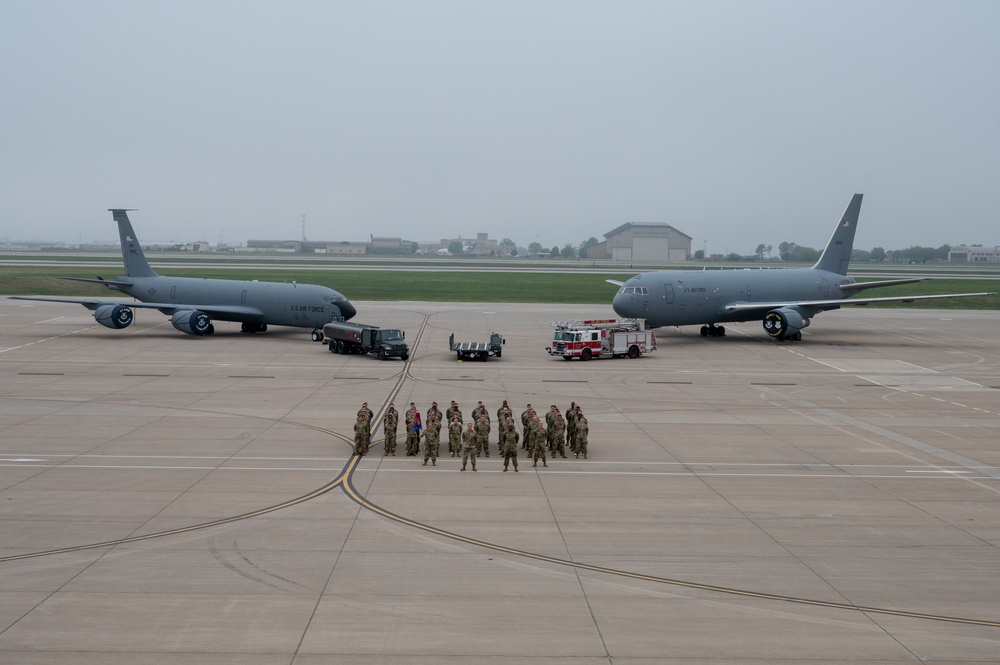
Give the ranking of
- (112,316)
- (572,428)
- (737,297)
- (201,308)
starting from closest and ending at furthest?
(572,428)
(112,316)
(201,308)
(737,297)

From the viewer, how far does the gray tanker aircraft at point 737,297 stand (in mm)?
56250

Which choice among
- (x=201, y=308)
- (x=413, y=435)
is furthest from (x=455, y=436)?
(x=201, y=308)

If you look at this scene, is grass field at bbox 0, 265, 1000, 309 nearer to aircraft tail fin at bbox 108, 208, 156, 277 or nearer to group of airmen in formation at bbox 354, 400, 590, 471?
aircraft tail fin at bbox 108, 208, 156, 277

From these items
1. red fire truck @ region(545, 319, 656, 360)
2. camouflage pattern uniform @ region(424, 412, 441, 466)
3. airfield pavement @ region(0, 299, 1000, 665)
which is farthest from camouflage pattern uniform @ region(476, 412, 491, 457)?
red fire truck @ region(545, 319, 656, 360)

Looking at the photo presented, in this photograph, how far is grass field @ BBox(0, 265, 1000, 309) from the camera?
94688mm

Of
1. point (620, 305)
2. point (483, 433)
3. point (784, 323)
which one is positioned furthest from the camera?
point (784, 323)

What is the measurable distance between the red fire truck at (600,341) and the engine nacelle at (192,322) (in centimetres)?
2403

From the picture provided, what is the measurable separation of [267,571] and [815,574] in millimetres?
11004

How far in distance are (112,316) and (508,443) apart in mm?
42864

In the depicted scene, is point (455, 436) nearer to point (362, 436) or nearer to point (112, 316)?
point (362, 436)

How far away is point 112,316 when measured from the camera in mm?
57344

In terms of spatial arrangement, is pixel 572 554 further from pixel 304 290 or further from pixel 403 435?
pixel 304 290

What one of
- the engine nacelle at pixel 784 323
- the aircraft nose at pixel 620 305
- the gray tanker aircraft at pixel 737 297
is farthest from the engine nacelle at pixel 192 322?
the engine nacelle at pixel 784 323

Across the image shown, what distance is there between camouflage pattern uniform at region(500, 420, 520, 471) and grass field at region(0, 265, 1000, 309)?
66.3m
